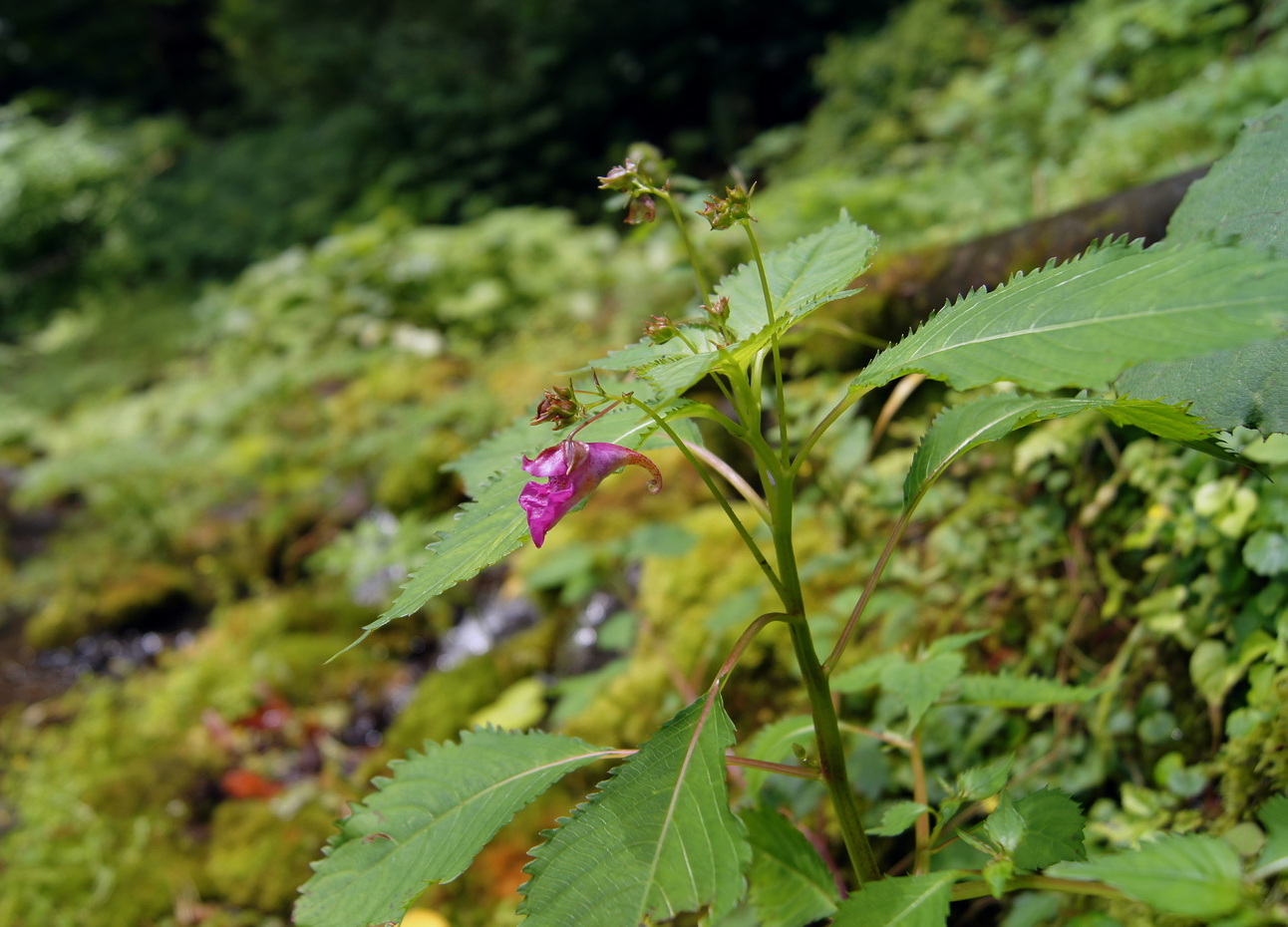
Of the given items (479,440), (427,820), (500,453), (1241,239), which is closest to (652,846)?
(427,820)

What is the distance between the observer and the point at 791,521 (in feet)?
2.87

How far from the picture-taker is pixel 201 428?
668 centimetres

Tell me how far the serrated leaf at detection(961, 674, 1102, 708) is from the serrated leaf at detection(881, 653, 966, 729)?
0.06 m

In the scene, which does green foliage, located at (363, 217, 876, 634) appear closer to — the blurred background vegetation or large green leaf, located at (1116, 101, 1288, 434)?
large green leaf, located at (1116, 101, 1288, 434)

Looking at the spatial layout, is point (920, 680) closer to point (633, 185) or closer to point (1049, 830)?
point (1049, 830)

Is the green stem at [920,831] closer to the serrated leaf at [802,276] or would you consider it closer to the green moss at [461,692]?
the serrated leaf at [802,276]

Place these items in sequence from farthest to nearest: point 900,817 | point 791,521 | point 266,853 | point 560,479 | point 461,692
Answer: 1. point 461,692
2. point 266,853
3. point 900,817
4. point 791,521
5. point 560,479

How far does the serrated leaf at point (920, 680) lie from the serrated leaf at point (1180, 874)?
401 mm

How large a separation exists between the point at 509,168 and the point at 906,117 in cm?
448

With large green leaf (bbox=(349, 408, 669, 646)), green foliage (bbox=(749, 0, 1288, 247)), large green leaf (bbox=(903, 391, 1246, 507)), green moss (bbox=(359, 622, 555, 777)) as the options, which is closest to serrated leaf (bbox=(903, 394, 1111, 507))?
large green leaf (bbox=(903, 391, 1246, 507))

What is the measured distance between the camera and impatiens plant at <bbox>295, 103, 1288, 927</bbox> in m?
0.66

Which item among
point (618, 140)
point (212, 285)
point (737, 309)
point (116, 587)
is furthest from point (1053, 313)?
point (212, 285)

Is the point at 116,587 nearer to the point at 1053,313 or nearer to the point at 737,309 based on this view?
the point at 737,309

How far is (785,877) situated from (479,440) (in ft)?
11.8
